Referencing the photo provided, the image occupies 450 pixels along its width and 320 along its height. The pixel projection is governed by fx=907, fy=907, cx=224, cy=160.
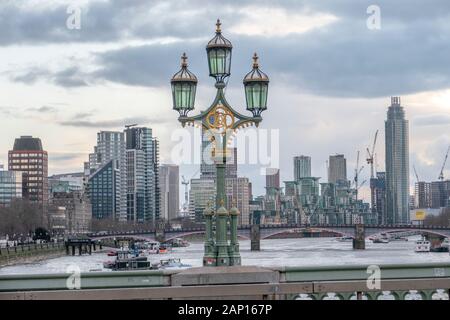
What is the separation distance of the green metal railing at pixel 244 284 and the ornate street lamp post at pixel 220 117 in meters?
3.58

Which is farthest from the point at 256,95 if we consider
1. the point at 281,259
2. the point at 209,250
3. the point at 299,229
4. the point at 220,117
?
the point at 299,229

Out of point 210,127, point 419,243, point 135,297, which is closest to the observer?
point 135,297

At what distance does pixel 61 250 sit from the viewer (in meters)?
141

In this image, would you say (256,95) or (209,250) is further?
(256,95)

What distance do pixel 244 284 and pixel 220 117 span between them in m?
4.58

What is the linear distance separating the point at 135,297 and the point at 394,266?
129 inches

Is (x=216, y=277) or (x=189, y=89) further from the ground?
(x=189, y=89)

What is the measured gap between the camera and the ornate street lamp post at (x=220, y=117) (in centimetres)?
1490

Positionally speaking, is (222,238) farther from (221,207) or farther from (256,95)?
(256,95)

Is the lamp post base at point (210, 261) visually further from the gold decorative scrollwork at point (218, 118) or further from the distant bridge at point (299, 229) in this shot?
the distant bridge at point (299, 229)

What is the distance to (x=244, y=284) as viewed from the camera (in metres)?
11.0

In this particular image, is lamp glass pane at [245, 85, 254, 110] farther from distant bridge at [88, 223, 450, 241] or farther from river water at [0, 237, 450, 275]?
distant bridge at [88, 223, 450, 241]
